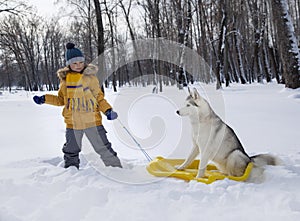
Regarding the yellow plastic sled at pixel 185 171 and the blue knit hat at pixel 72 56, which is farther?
the blue knit hat at pixel 72 56

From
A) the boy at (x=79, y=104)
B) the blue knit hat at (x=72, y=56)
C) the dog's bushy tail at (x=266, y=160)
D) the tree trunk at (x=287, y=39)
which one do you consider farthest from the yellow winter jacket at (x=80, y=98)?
the tree trunk at (x=287, y=39)

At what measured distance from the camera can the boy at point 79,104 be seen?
11.8 feet

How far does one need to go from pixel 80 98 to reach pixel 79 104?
8 cm

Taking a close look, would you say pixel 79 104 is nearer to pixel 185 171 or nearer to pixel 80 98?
pixel 80 98

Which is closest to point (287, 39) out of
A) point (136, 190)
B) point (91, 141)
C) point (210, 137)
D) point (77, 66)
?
point (210, 137)

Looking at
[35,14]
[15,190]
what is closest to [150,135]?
[15,190]

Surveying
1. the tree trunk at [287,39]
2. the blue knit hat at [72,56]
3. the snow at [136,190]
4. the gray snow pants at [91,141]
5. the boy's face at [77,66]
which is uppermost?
the tree trunk at [287,39]

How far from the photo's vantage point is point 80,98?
3.59m

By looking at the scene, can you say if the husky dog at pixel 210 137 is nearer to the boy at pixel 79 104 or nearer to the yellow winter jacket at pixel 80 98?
the boy at pixel 79 104

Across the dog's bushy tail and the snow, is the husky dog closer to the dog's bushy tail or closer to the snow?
the dog's bushy tail

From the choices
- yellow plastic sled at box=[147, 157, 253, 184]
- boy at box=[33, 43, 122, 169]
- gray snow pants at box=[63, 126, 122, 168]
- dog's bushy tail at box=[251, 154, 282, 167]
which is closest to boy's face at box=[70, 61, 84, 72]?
boy at box=[33, 43, 122, 169]

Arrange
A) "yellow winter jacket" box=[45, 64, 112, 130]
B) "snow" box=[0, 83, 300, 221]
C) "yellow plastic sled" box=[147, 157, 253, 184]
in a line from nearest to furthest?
"snow" box=[0, 83, 300, 221] < "yellow plastic sled" box=[147, 157, 253, 184] < "yellow winter jacket" box=[45, 64, 112, 130]

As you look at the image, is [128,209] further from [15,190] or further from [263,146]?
[263,146]

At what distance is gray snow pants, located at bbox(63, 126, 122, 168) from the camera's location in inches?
143
